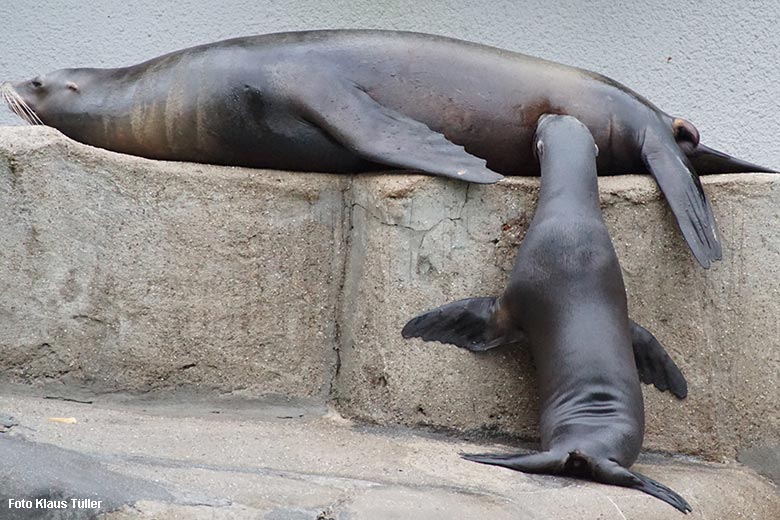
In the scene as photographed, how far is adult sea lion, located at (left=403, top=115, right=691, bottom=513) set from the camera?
3.45 meters

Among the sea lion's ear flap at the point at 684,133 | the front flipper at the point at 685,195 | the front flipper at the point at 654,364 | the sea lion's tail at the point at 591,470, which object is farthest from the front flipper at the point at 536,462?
the sea lion's ear flap at the point at 684,133

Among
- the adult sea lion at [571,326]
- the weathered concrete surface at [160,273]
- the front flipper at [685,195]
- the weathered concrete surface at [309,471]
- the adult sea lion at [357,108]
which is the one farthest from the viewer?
the adult sea lion at [357,108]

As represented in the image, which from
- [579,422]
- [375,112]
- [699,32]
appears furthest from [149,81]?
[699,32]

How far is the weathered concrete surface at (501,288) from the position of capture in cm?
375

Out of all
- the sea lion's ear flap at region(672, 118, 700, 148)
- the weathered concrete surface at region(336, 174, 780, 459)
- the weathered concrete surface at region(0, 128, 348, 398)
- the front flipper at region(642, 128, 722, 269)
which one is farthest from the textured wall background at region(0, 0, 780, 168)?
the weathered concrete surface at region(0, 128, 348, 398)

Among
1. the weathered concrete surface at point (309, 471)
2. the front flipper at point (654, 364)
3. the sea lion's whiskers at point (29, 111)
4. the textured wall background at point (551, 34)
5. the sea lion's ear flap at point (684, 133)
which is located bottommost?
the weathered concrete surface at point (309, 471)

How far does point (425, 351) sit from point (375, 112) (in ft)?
2.36

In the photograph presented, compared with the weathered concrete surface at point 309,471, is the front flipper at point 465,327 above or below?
above

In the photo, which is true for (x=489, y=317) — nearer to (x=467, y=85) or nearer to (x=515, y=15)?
(x=467, y=85)

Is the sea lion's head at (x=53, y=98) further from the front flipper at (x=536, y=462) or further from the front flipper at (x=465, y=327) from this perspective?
the front flipper at (x=536, y=462)

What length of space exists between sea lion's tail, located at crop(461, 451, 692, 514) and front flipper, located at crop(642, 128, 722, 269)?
79 centimetres

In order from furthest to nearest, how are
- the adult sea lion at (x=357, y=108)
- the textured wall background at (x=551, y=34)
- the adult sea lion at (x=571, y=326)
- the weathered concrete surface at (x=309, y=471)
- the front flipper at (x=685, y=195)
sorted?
the textured wall background at (x=551, y=34)
the adult sea lion at (x=357, y=108)
the front flipper at (x=685, y=195)
the adult sea lion at (x=571, y=326)
the weathered concrete surface at (x=309, y=471)

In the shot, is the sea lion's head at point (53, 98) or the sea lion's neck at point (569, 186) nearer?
the sea lion's neck at point (569, 186)

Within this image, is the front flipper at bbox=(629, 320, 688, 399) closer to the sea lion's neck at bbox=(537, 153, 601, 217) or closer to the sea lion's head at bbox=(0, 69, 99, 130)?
the sea lion's neck at bbox=(537, 153, 601, 217)
